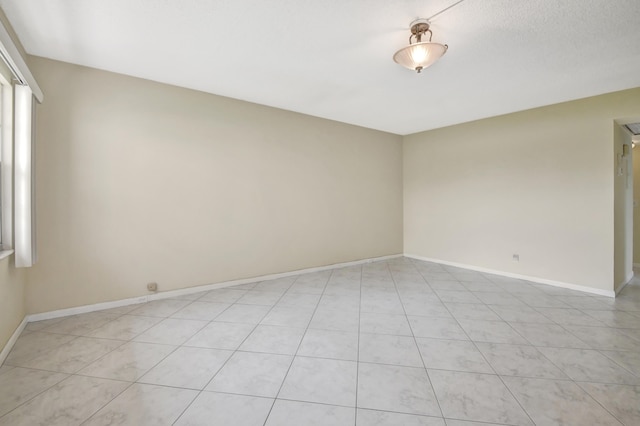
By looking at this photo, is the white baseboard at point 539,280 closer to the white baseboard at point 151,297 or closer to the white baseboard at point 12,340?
the white baseboard at point 151,297

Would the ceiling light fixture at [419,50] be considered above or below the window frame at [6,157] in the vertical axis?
above

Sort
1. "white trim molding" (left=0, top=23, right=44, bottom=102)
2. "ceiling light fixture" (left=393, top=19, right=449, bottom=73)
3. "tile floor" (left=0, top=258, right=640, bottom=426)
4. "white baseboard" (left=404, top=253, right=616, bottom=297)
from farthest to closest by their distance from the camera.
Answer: "white baseboard" (left=404, top=253, right=616, bottom=297) → "ceiling light fixture" (left=393, top=19, right=449, bottom=73) → "white trim molding" (left=0, top=23, right=44, bottom=102) → "tile floor" (left=0, top=258, right=640, bottom=426)

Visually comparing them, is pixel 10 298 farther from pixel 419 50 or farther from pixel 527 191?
pixel 527 191

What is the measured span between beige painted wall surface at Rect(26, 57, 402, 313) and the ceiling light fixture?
233 cm

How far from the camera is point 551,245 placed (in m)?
3.98

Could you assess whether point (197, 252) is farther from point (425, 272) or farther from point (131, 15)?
point (425, 272)

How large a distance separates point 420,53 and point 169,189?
9.91 ft

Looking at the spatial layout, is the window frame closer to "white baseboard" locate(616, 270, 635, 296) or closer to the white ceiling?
the white ceiling

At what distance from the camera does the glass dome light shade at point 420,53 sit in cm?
217

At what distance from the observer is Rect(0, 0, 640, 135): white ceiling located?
2.02 m

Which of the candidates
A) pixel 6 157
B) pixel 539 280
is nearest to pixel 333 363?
pixel 6 157

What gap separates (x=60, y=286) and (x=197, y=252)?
51.9 inches

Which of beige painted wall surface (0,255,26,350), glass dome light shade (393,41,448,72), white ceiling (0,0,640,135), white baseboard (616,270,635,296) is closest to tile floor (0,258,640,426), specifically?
beige painted wall surface (0,255,26,350)

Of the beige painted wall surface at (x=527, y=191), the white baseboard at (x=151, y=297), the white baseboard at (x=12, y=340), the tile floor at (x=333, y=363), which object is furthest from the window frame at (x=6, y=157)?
the beige painted wall surface at (x=527, y=191)
